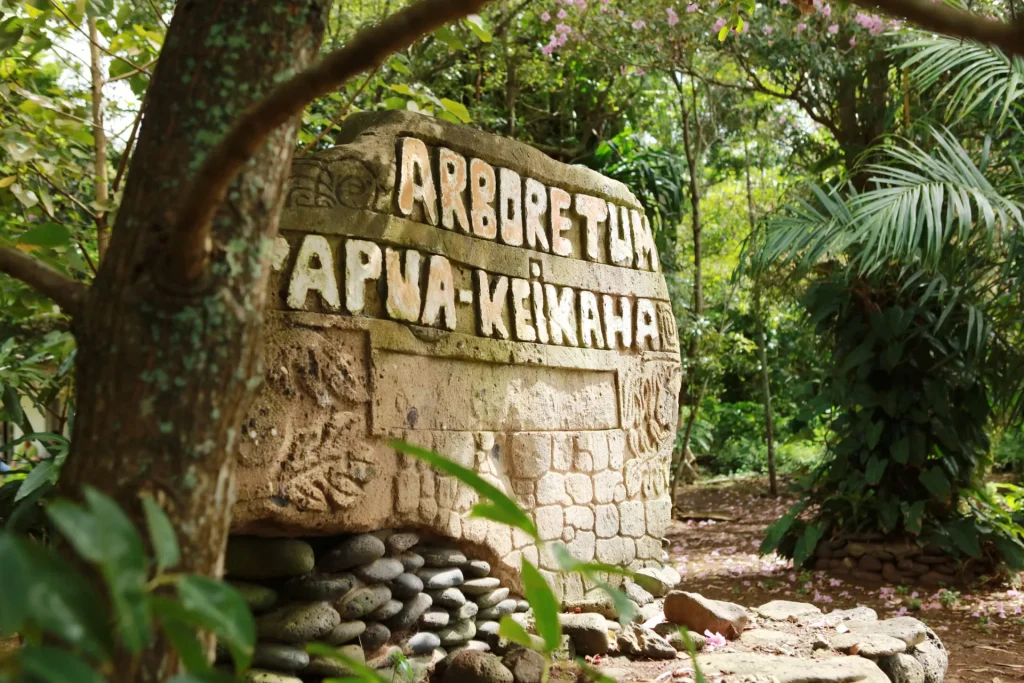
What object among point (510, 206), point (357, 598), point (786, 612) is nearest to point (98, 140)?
point (510, 206)

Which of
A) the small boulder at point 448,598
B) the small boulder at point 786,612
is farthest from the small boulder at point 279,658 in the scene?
the small boulder at point 786,612

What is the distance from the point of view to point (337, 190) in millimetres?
3369

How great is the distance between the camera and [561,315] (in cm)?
425

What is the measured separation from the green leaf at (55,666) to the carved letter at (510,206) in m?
3.43

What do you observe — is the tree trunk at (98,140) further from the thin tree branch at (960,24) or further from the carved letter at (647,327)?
the thin tree branch at (960,24)

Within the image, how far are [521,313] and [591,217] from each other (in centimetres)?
82

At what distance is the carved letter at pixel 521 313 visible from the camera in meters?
3.98

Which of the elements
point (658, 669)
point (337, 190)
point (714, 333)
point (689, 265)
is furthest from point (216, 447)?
point (689, 265)

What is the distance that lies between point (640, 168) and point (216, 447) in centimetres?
782

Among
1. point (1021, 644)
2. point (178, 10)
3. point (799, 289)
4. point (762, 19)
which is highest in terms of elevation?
point (762, 19)

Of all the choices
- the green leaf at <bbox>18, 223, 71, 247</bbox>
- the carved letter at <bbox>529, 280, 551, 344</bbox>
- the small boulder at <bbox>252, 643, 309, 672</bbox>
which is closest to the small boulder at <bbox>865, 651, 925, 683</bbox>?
the carved letter at <bbox>529, 280, 551, 344</bbox>

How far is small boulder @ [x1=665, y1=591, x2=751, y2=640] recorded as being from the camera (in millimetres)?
4215

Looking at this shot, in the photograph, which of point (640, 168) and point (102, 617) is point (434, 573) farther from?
point (640, 168)

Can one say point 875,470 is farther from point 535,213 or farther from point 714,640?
point 535,213
